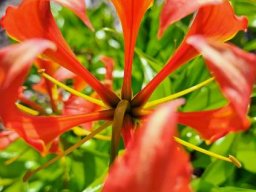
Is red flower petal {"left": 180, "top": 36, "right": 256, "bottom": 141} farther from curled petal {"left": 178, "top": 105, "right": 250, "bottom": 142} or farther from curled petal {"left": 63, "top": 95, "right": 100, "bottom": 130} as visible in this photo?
curled petal {"left": 63, "top": 95, "right": 100, "bottom": 130}

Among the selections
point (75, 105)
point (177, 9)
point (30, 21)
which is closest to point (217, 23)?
point (177, 9)

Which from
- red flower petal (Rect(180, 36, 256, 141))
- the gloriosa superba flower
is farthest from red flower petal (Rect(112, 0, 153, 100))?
red flower petal (Rect(180, 36, 256, 141))

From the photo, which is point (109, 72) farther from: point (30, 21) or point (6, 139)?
point (30, 21)

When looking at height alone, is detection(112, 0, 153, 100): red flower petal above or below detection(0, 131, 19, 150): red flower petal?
above

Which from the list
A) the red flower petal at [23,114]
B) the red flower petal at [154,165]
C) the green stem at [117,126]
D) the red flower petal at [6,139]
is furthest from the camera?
the red flower petal at [6,139]

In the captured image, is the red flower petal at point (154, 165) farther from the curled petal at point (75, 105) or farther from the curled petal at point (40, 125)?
the curled petal at point (75, 105)

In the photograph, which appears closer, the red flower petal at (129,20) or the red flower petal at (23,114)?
the red flower petal at (23,114)

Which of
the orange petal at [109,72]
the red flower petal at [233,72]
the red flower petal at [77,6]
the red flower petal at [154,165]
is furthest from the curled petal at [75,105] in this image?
the red flower petal at [154,165]
